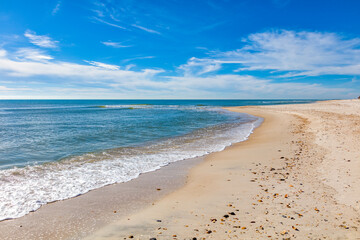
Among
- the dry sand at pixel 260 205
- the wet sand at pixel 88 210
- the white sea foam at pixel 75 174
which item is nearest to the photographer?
the dry sand at pixel 260 205

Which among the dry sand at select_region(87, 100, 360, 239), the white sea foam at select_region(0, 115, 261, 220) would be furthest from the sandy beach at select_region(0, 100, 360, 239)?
the white sea foam at select_region(0, 115, 261, 220)

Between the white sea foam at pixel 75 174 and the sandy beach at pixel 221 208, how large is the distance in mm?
667

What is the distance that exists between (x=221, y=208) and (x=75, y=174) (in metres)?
6.95

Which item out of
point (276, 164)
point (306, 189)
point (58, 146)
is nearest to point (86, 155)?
point (58, 146)

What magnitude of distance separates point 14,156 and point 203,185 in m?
12.2

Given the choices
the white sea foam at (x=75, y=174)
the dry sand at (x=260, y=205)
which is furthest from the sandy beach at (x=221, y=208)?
the white sea foam at (x=75, y=174)

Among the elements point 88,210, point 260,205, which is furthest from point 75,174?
point 260,205

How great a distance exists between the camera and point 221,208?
5.91 meters

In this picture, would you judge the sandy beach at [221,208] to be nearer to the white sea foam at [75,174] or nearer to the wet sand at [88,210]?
the wet sand at [88,210]

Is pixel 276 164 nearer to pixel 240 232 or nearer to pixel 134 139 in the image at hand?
pixel 240 232

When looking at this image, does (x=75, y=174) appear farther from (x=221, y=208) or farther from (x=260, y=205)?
(x=260, y=205)

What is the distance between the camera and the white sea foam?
6.81 metres

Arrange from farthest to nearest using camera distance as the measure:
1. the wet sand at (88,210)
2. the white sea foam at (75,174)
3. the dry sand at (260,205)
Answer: the white sea foam at (75,174) < the wet sand at (88,210) < the dry sand at (260,205)

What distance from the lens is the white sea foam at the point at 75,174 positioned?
6.81 m
